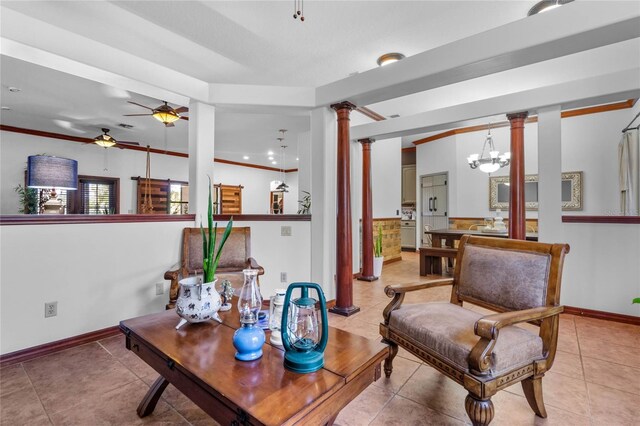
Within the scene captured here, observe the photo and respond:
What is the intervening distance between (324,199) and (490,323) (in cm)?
226

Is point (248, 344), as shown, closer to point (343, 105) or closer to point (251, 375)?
point (251, 375)

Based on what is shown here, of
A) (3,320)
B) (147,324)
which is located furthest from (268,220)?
(3,320)

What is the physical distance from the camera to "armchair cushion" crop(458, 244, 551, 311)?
1722mm

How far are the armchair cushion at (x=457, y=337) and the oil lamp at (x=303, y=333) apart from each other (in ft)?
2.38

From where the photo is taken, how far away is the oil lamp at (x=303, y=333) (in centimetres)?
117

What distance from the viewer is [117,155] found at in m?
6.91

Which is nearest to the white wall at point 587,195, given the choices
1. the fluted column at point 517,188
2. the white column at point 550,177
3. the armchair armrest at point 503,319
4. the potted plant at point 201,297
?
the white column at point 550,177

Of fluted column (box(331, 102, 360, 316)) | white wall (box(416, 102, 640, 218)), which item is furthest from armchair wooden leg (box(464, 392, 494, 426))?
white wall (box(416, 102, 640, 218))

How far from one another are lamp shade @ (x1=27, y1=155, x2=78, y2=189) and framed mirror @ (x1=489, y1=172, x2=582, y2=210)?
20.6 ft

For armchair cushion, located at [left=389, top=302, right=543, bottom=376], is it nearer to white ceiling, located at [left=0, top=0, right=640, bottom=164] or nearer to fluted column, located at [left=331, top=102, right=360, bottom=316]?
fluted column, located at [left=331, top=102, right=360, bottom=316]

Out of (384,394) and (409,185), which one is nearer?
(384,394)

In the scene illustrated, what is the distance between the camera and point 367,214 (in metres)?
4.87

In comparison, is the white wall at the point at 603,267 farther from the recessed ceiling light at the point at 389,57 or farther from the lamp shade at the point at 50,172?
the lamp shade at the point at 50,172

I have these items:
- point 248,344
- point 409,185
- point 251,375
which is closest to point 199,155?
point 248,344
